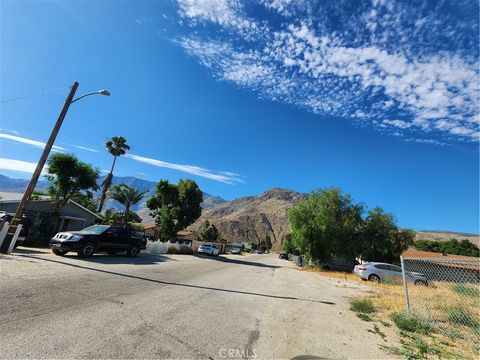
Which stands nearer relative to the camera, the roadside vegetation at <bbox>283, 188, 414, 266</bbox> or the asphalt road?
the asphalt road

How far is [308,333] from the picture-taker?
21.7 ft

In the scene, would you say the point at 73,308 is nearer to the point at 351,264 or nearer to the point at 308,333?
the point at 308,333

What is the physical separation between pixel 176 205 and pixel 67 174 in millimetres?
15605

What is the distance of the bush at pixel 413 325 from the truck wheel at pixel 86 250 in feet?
45.6

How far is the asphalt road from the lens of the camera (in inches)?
179

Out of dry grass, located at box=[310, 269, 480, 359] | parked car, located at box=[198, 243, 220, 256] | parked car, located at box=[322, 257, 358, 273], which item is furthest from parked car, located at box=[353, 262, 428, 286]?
parked car, located at box=[198, 243, 220, 256]

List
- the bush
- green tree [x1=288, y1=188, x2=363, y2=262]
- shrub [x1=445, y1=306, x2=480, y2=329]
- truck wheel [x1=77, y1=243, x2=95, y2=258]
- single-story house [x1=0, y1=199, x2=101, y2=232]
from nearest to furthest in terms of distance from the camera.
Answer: the bush, shrub [x1=445, y1=306, x2=480, y2=329], truck wheel [x1=77, y1=243, x2=95, y2=258], single-story house [x1=0, y1=199, x2=101, y2=232], green tree [x1=288, y1=188, x2=363, y2=262]

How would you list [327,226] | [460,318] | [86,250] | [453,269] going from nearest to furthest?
1. [460,318]
2. [453,269]
3. [86,250]
4. [327,226]

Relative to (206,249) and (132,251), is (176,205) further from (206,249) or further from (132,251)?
(132,251)

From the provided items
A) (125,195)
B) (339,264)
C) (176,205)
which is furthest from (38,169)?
(125,195)

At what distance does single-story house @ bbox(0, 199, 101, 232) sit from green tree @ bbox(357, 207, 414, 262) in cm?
3071

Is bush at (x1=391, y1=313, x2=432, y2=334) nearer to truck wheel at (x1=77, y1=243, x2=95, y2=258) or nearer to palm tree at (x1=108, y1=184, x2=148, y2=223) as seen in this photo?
truck wheel at (x1=77, y1=243, x2=95, y2=258)

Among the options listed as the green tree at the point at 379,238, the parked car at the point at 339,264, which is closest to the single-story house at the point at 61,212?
the parked car at the point at 339,264

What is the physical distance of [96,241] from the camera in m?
15.8
